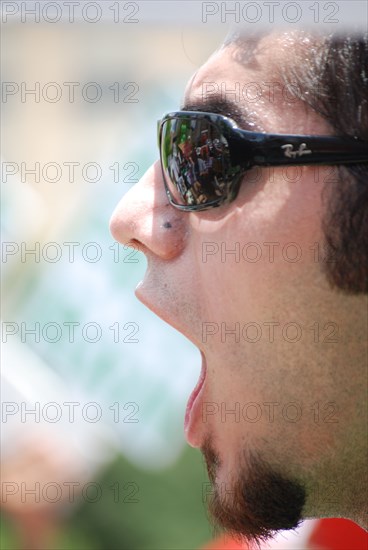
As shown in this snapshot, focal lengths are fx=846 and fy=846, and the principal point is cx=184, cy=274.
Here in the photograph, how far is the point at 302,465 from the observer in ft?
4.80

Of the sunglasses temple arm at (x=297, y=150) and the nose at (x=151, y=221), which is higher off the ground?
the sunglasses temple arm at (x=297, y=150)

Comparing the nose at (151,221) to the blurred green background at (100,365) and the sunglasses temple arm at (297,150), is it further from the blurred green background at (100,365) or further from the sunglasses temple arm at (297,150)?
the blurred green background at (100,365)

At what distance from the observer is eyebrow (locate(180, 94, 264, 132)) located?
54.3 inches

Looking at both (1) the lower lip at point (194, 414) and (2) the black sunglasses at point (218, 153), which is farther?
(1) the lower lip at point (194, 414)

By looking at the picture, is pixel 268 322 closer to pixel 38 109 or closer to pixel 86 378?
pixel 86 378

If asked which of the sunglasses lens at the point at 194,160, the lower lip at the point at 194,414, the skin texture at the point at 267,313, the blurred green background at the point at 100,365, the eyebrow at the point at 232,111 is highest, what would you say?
the eyebrow at the point at 232,111

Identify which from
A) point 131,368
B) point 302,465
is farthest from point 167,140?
point 131,368

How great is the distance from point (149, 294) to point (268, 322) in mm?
251

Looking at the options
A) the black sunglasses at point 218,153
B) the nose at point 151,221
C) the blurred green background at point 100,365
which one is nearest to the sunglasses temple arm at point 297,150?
the black sunglasses at point 218,153

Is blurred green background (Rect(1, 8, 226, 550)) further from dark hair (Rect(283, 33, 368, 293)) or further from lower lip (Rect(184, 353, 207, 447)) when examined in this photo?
dark hair (Rect(283, 33, 368, 293))

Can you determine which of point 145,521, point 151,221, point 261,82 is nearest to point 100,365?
point 145,521

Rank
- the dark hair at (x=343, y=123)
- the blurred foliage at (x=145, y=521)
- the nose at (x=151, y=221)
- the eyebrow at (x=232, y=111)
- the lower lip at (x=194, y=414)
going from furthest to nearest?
the blurred foliage at (x=145, y=521)
the lower lip at (x=194, y=414)
the nose at (x=151, y=221)
the eyebrow at (x=232, y=111)
the dark hair at (x=343, y=123)

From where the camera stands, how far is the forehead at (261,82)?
1.34m

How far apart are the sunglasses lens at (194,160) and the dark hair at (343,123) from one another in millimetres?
164
